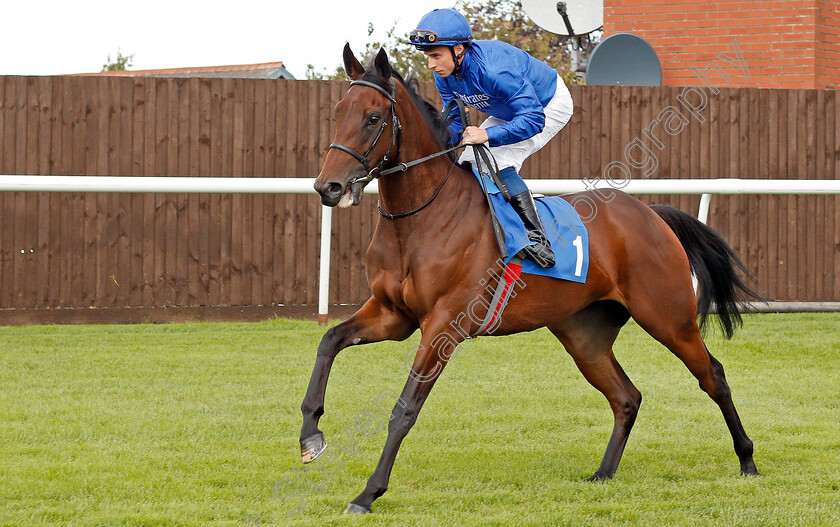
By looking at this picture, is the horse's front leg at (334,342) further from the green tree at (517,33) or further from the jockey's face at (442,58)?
the green tree at (517,33)

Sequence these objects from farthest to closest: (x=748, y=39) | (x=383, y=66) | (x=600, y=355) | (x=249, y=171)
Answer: (x=748, y=39) < (x=249, y=171) < (x=600, y=355) < (x=383, y=66)

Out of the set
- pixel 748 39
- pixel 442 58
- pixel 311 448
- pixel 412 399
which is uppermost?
pixel 748 39

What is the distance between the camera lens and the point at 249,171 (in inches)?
349

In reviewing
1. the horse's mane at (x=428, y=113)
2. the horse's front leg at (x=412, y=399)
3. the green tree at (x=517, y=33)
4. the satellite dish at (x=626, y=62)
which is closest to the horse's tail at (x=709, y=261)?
the horse's mane at (x=428, y=113)

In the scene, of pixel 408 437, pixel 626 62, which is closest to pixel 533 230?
pixel 408 437

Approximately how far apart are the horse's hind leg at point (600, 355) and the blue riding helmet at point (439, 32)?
5.03 ft

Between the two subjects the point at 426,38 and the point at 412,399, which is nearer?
the point at 412,399

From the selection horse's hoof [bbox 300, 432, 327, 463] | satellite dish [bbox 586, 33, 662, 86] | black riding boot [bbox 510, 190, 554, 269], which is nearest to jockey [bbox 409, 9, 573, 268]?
black riding boot [bbox 510, 190, 554, 269]

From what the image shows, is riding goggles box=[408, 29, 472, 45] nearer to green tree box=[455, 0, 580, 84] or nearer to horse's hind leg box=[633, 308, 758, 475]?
horse's hind leg box=[633, 308, 758, 475]

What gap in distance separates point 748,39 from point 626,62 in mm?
1867

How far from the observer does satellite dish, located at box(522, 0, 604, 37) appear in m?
11.4

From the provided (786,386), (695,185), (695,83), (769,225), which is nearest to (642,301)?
(786,386)

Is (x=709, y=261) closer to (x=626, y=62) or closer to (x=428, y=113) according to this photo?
(x=428, y=113)

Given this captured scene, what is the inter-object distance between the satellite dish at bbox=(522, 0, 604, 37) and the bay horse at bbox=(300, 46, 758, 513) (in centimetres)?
688
